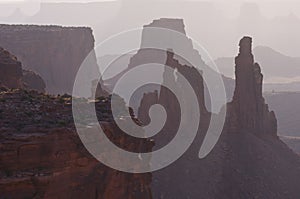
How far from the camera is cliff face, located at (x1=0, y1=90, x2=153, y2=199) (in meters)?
20.6

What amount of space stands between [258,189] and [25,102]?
1584 inches

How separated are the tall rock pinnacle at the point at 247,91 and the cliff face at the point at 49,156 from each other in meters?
47.0

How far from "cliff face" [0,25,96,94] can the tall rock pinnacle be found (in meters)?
32.4

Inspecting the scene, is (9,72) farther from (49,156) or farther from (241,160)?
(241,160)

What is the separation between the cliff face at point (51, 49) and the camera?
91.7m

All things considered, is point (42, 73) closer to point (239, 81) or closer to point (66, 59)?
point (66, 59)

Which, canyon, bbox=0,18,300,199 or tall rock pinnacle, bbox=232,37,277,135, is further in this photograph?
tall rock pinnacle, bbox=232,37,277,135

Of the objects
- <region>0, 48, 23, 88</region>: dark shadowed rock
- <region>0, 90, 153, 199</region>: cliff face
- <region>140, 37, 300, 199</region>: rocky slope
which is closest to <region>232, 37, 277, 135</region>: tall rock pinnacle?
<region>140, 37, 300, 199</region>: rocky slope

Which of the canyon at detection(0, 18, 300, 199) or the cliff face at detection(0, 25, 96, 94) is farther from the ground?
the cliff face at detection(0, 25, 96, 94)

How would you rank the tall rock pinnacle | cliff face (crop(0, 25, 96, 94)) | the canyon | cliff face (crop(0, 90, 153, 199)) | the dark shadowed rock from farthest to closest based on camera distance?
cliff face (crop(0, 25, 96, 94)), the tall rock pinnacle, the dark shadowed rock, the canyon, cliff face (crop(0, 90, 153, 199))

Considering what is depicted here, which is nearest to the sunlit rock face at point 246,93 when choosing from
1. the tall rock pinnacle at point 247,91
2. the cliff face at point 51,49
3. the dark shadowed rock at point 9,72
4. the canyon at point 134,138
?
the tall rock pinnacle at point 247,91

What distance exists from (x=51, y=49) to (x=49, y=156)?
256 ft

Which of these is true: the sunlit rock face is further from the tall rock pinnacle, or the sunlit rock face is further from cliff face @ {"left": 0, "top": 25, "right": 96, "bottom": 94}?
cliff face @ {"left": 0, "top": 25, "right": 96, "bottom": 94}

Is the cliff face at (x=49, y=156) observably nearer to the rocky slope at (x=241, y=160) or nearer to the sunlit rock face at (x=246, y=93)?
the rocky slope at (x=241, y=160)
